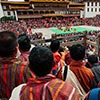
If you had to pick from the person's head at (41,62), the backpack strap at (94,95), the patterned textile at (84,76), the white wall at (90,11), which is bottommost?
the patterned textile at (84,76)

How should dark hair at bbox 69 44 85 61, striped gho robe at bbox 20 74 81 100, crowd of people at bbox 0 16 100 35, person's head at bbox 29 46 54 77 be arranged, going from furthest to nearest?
crowd of people at bbox 0 16 100 35 < dark hair at bbox 69 44 85 61 < person's head at bbox 29 46 54 77 < striped gho robe at bbox 20 74 81 100

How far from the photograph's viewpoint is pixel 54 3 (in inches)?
1722

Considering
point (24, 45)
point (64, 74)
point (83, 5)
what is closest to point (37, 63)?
point (64, 74)

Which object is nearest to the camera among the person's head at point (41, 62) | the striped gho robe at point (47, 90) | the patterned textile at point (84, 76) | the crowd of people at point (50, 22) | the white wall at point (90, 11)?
the striped gho robe at point (47, 90)

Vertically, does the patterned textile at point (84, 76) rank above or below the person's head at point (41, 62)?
below

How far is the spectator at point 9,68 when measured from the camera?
5.51 feet

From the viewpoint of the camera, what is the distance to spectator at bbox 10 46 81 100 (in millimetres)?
1184

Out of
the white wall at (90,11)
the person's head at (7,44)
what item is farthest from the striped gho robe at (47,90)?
the white wall at (90,11)

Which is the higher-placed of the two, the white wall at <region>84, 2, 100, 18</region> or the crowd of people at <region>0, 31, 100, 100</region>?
the white wall at <region>84, 2, 100, 18</region>

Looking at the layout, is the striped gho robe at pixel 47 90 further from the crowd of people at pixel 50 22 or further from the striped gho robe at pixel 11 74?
the crowd of people at pixel 50 22

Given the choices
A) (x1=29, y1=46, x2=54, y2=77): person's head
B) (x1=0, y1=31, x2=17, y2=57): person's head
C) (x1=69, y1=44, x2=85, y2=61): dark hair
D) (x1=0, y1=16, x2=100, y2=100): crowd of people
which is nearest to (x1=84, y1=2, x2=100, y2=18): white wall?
(x1=69, y1=44, x2=85, y2=61): dark hair

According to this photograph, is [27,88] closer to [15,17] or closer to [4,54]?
[4,54]

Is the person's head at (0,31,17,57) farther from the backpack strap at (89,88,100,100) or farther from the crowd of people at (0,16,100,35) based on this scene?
the crowd of people at (0,16,100,35)

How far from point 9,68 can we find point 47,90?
66cm
